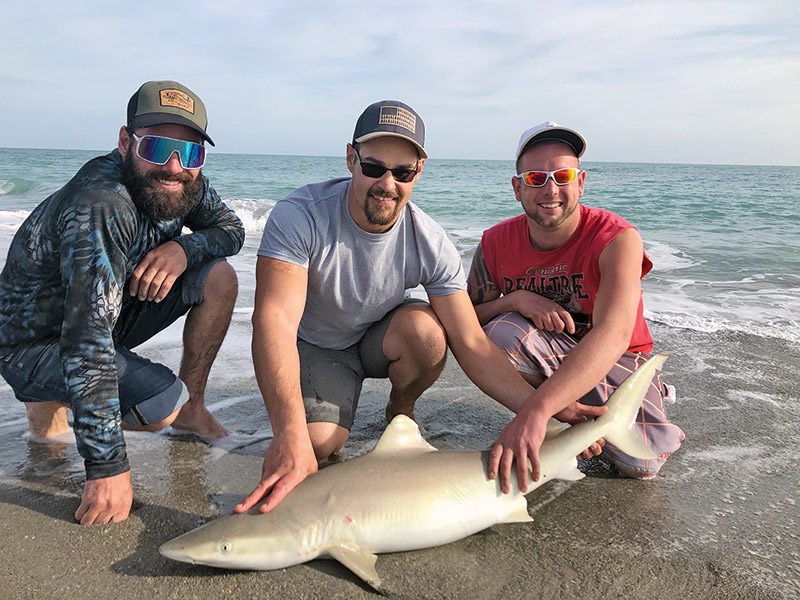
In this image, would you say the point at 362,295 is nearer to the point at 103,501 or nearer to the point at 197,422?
the point at 197,422

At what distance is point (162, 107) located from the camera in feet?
11.4

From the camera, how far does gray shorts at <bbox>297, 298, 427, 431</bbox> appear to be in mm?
3711

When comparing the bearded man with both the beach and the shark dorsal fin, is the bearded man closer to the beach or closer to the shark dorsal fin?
the beach

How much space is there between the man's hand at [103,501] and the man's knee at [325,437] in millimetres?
967

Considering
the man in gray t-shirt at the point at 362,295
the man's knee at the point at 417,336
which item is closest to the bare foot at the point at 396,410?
the man in gray t-shirt at the point at 362,295

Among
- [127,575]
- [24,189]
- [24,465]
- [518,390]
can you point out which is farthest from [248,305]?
[24,189]

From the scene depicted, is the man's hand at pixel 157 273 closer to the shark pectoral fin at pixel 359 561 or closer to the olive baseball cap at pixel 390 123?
the olive baseball cap at pixel 390 123

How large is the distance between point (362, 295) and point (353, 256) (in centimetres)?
24

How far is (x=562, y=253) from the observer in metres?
3.98

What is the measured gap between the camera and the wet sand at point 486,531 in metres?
2.56

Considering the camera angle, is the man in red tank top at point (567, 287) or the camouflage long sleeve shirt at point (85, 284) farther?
the man in red tank top at point (567, 287)

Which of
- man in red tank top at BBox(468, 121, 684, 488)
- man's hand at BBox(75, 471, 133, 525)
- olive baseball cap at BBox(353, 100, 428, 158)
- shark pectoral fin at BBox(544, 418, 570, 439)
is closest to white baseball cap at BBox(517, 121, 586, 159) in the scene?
man in red tank top at BBox(468, 121, 684, 488)

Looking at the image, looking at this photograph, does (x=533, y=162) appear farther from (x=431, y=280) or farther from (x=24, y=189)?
(x=24, y=189)

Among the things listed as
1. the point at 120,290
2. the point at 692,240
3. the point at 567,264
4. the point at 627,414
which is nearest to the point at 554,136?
the point at 567,264
